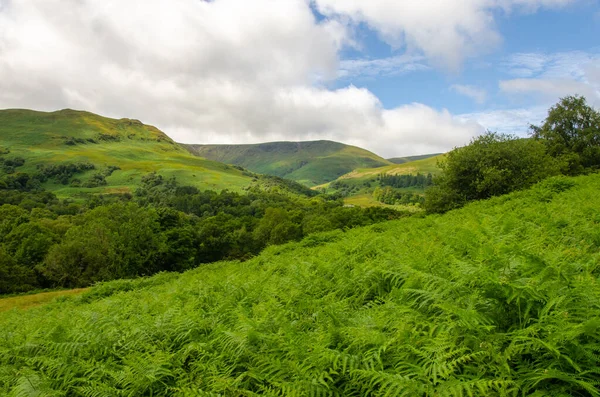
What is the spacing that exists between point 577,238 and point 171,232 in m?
74.1

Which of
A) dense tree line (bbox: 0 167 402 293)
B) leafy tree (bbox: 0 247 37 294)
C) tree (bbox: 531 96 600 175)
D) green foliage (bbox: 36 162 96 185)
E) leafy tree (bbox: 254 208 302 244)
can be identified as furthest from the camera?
green foliage (bbox: 36 162 96 185)

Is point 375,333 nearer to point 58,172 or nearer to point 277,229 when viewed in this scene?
point 277,229

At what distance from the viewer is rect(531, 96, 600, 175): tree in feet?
165

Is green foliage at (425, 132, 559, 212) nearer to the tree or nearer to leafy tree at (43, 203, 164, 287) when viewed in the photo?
the tree

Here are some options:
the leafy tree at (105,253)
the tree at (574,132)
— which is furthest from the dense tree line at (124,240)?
the tree at (574,132)

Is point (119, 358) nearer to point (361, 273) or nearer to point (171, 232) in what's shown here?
point (361, 273)

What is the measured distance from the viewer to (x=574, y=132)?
172ft

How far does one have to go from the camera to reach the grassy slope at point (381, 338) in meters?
3.18

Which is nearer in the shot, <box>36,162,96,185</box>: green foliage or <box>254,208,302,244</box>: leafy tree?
<box>254,208,302,244</box>: leafy tree

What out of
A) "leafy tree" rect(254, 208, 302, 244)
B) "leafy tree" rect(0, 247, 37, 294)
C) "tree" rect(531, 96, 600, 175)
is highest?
"tree" rect(531, 96, 600, 175)

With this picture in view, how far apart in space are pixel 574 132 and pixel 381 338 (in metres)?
64.4

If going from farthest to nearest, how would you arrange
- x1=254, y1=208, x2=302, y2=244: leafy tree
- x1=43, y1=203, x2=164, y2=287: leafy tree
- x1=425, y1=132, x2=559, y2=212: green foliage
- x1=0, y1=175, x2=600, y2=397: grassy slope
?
1. x1=254, y1=208, x2=302, y2=244: leafy tree
2. x1=43, y1=203, x2=164, y2=287: leafy tree
3. x1=425, y1=132, x2=559, y2=212: green foliage
4. x1=0, y1=175, x2=600, y2=397: grassy slope

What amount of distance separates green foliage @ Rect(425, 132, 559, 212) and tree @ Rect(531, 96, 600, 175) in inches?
722

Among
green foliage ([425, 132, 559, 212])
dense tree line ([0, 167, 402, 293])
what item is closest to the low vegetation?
green foliage ([425, 132, 559, 212])
